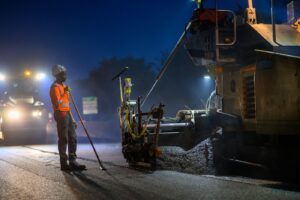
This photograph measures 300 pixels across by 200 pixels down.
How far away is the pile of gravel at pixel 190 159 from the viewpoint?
8406 millimetres

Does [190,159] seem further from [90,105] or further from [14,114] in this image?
[90,105]

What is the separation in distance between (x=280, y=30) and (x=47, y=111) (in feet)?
48.9

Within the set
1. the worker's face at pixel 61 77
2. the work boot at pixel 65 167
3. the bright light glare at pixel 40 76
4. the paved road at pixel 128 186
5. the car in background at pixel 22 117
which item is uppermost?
the bright light glare at pixel 40 76

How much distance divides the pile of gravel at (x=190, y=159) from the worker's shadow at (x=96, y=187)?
4.67ft

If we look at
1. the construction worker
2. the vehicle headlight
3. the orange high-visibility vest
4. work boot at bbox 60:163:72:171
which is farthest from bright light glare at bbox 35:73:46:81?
work boot at bbox 60:163:72:171

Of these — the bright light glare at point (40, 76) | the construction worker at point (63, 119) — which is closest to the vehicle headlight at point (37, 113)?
the bright light glare at point (40, 76)

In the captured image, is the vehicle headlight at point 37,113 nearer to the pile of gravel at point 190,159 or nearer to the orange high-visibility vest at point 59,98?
the orange high-visibility vest at point 59,98

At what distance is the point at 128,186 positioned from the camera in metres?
6.69

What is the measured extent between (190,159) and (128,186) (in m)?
2.39

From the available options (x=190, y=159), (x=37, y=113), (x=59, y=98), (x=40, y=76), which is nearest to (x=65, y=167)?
(x=59, y=98)

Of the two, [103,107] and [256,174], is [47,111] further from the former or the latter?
[103,107]

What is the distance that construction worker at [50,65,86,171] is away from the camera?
8.80 metres

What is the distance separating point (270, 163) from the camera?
7.30m


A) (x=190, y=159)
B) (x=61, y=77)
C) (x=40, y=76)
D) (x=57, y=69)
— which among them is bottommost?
(x=190, y=159)
